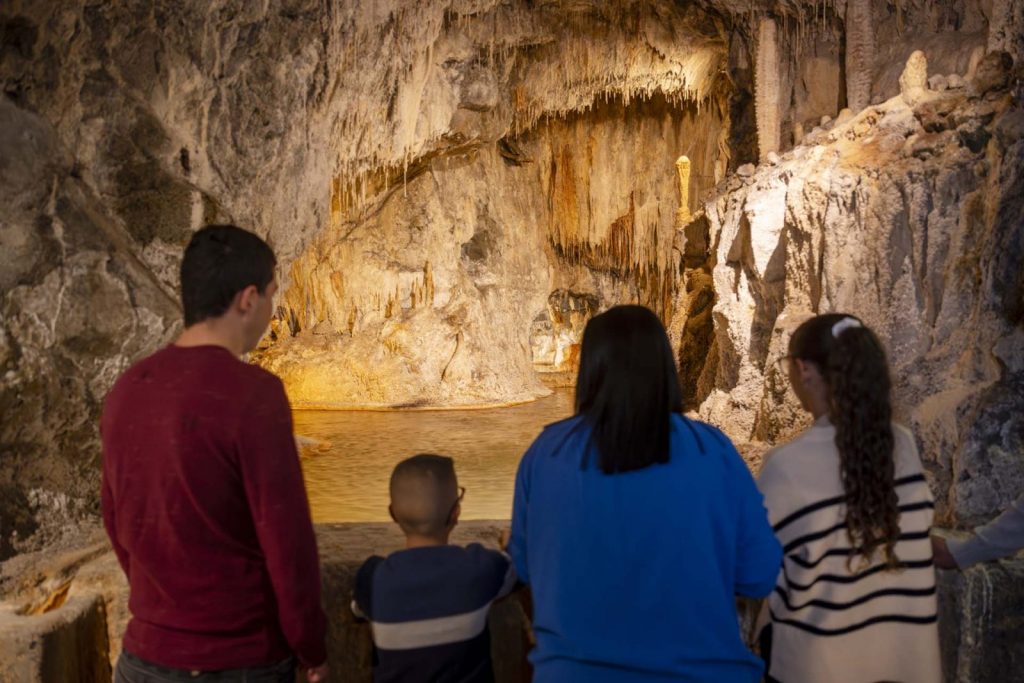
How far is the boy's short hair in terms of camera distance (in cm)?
178

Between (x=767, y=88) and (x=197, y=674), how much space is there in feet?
34.6

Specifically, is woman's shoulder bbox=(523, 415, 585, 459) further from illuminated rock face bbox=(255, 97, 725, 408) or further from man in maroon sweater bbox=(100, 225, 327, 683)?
Result: illuminated rock face bbox=(255, 97, 725, 408)

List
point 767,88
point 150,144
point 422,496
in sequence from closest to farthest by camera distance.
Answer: point 422,496 < point 150,144 < point 767,88

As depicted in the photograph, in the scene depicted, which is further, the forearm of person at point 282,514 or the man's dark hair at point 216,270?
the man's dark hair at point 216,270

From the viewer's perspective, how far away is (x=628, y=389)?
1.46 metres

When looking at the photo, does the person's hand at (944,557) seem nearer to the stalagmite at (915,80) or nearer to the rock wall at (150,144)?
the rock wall at (150,144)

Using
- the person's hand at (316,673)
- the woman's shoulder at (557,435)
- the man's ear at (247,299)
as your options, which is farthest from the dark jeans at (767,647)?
the man's ear at (247,299)

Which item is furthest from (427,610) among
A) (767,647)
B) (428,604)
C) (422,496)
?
(767,647)

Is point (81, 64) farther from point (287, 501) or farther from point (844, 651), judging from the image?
point (844, 651)

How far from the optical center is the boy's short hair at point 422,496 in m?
1.78

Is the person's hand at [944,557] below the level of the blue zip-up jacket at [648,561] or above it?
below

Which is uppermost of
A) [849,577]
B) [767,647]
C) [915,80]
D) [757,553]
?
[915,80]

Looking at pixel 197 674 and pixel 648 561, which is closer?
pixel 648 561

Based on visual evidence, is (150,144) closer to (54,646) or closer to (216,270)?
(54,646)
